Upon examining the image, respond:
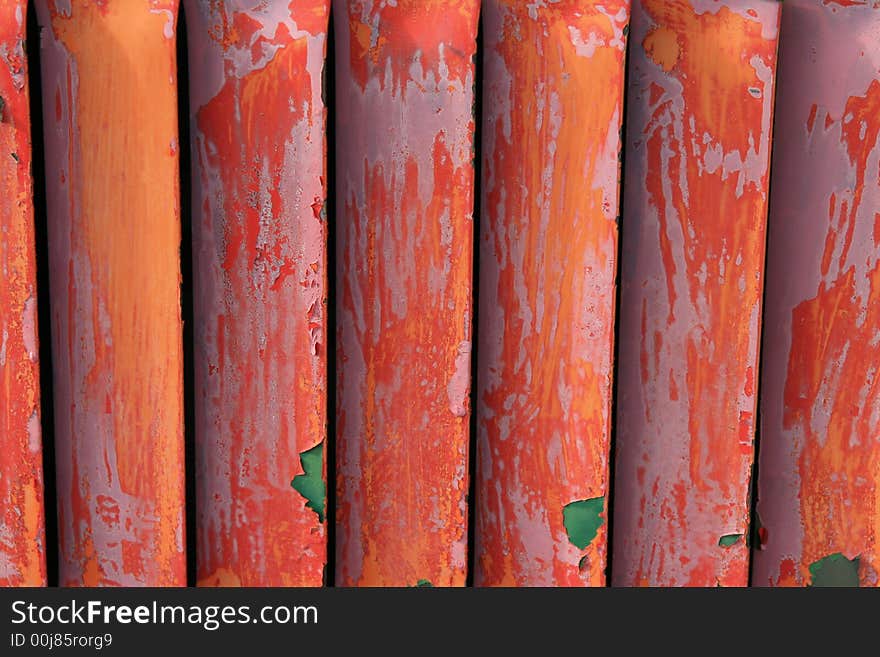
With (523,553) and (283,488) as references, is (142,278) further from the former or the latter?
(523,553)

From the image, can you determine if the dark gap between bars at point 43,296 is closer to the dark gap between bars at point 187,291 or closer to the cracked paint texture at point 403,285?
the dark gap between bars at point 187,291

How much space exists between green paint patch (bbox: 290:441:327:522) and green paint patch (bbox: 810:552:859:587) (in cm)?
36

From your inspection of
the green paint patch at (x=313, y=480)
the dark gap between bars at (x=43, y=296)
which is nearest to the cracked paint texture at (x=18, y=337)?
the dark gap between bars at (x=43, y=296)

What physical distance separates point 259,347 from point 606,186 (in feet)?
0.83

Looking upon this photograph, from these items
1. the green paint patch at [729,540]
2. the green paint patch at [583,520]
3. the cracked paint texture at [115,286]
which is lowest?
the green paint patch at [729,540]

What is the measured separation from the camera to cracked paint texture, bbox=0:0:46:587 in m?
0.58

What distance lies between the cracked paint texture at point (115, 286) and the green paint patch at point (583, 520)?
27 cm

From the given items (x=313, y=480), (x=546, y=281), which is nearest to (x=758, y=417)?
(x=546, y=281)

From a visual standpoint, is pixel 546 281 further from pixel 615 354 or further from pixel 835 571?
pixel 835 571

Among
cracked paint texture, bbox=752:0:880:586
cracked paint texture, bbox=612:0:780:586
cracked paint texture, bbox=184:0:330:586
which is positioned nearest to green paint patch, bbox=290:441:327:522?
cracked paint texture, bbox=184:0:330:586

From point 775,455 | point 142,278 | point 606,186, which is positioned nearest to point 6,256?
point 142,278

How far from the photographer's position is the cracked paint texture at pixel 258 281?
59 centimetres

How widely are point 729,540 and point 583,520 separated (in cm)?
11

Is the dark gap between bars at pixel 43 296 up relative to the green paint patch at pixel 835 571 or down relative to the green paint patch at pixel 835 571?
up
